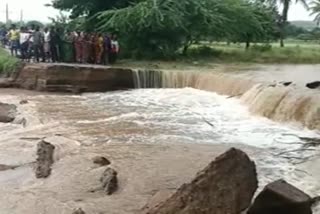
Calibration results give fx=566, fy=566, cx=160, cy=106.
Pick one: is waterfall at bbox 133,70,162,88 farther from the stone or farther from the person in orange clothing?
the person in orange clothing

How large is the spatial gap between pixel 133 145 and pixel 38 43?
9.48m

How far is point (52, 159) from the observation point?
8289 millimetres

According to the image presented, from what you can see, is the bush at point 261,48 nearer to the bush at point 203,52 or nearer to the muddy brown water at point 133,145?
the bush at point 203,52

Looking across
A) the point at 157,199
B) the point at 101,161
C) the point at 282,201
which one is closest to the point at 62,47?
the point at 101,161

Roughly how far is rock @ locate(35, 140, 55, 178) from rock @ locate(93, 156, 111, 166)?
2.06 ft

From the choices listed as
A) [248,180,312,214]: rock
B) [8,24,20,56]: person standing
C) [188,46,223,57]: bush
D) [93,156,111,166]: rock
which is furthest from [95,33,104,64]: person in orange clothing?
[248,180,312,214]: rock

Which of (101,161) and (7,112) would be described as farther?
(7,112)

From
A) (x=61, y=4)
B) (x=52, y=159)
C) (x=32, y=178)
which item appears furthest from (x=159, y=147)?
(x=61, y=4)

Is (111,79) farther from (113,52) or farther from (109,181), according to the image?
(109,181)

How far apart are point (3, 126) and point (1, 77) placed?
23.2ft

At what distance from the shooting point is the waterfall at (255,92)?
11062 mm

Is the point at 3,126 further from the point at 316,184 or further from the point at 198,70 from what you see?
the point at 198,70

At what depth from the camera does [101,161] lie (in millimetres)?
8102

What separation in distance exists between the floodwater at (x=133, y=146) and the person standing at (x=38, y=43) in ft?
10.2
